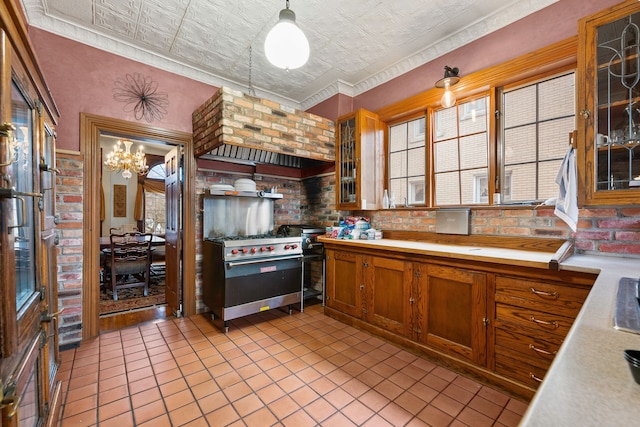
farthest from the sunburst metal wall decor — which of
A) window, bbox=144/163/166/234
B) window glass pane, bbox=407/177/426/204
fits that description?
window, bbox=144/163/166/234

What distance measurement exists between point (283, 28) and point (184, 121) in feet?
6.63

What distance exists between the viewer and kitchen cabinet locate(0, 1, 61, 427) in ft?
2.91

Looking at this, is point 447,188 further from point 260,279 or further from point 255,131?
point 260,279

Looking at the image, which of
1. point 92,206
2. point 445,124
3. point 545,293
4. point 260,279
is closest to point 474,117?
point 445,124

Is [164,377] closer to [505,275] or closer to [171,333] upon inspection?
[171,333]

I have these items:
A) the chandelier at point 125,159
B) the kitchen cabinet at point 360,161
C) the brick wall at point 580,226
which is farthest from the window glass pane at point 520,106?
the chandelier at point 125,159

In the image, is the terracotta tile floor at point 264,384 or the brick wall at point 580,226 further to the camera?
the brick wall at point 580,226

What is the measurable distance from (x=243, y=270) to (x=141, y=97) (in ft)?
7.20

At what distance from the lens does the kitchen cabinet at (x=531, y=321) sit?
168 cm

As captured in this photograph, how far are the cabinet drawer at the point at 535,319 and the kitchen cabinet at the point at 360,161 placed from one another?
5.80ft

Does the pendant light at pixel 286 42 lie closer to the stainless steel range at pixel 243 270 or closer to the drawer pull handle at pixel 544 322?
the stainless steel range at pixel 243 270

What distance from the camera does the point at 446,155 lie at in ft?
9.78

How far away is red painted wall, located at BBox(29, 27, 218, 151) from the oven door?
185cm

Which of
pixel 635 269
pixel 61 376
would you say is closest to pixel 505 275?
pixel 635 269
